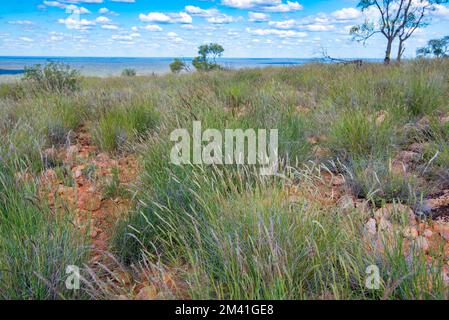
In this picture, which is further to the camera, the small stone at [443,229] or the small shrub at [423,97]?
the small shrub at [423,97]

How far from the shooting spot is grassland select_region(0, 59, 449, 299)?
4.83ft

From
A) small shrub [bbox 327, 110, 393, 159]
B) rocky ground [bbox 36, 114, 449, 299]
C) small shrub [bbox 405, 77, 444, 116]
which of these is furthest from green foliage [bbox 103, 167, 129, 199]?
small shrub [bbox 405, 77, 444, 116]

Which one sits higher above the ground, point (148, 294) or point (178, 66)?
point (178, 66)

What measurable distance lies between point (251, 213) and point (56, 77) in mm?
7099

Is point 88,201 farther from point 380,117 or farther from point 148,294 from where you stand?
point 380,117

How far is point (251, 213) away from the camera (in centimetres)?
170

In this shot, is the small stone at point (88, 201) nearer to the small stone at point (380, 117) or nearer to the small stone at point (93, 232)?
the small stone at point (93, 232)

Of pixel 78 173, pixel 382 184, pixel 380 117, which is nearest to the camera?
A: pixel 382 184

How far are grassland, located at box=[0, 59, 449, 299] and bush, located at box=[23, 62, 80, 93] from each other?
8.17ft

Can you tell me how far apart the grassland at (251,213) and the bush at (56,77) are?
2490 millimetres

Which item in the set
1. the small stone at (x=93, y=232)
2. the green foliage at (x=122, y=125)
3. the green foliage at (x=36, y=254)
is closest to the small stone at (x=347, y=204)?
the green foliage at (x=36, y=254)

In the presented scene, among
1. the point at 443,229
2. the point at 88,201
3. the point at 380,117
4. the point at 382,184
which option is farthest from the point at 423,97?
the point at 88,201

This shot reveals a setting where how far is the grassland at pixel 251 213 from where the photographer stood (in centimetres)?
A: 147

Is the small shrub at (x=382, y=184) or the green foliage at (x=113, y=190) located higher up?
the small shrub at (x=382, y=184)
